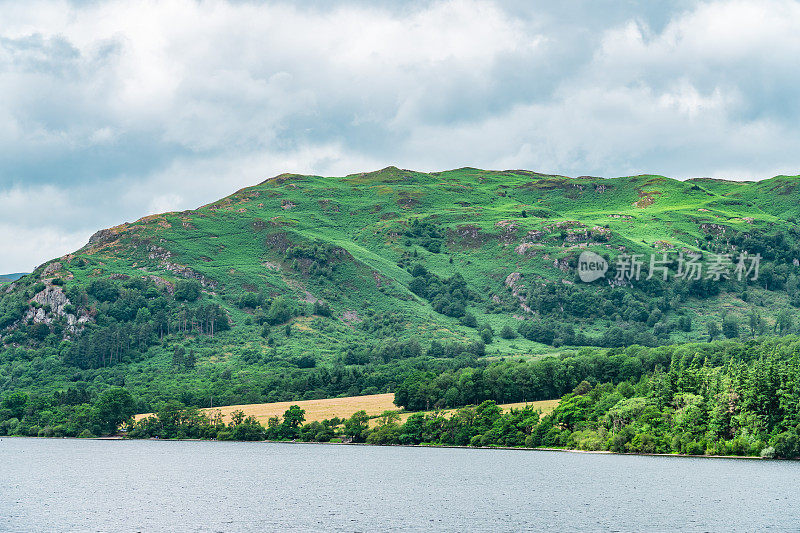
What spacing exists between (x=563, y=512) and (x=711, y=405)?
7940 cm

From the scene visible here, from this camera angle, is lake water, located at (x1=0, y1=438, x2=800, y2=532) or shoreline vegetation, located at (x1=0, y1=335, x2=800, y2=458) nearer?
lake water, located at (x1=0, y1=438, x2=800, y2=532)

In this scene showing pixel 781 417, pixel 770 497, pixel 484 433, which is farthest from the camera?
pixel 484 433

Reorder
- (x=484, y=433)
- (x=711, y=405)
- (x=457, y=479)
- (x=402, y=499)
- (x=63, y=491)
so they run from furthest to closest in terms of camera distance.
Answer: (x=484, y=433), (x=711, y=405), (x=457, y=479), (x=63, y=491), (x=402, y=499)

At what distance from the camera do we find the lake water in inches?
3081

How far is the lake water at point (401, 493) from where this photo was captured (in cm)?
7825

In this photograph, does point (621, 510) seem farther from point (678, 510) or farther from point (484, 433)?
point (484, 433)

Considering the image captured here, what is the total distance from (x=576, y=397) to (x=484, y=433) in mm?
23422

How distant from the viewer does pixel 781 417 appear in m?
142

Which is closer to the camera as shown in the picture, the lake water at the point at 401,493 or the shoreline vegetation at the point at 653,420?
the lake water at the point at 401,493

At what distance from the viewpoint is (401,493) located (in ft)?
338

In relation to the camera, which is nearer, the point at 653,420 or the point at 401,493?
the point at 401,493

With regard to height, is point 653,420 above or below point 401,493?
below

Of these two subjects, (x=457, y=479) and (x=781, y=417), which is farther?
(x=781, y=417)

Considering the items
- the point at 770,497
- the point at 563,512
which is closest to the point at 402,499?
the point at 563,512
